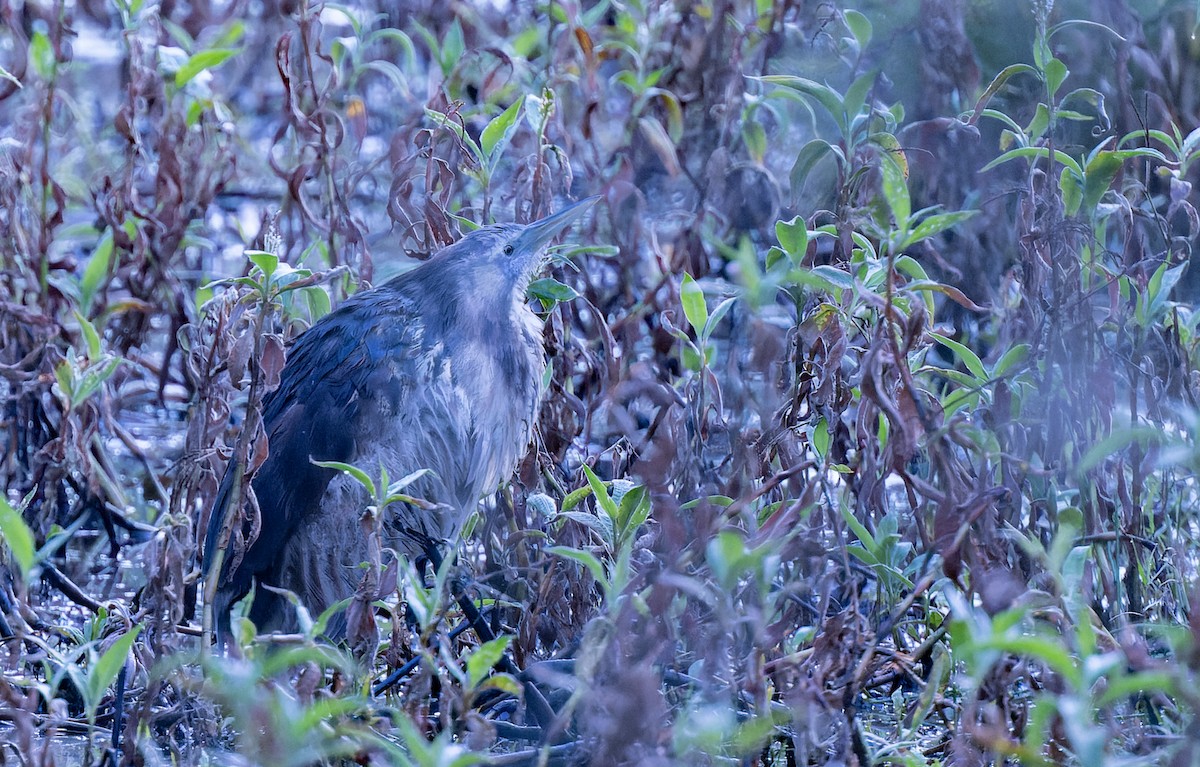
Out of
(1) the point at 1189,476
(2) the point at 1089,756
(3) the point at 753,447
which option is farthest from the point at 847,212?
(2) the point at 1089,756

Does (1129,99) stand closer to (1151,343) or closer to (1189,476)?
(1151,343)

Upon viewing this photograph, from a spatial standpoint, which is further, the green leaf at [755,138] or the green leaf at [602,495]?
the green leaf at [755,138]

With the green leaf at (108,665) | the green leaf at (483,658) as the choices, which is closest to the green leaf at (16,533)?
the green leaf at (108,665)

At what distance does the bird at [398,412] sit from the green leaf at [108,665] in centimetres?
92

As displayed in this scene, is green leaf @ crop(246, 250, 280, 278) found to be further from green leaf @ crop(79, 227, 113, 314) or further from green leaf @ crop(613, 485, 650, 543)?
green leaf @ crop(79, 227, 113, 314)

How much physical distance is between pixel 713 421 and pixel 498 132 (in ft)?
2.90

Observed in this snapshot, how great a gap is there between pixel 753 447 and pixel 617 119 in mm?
2668

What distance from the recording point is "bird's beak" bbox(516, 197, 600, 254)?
328cm

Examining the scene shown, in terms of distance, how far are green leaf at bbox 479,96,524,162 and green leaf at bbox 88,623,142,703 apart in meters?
1.34

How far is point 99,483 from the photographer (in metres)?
3.52

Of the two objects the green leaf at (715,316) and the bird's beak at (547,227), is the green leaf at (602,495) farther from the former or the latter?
the bird's beak at (547,227)

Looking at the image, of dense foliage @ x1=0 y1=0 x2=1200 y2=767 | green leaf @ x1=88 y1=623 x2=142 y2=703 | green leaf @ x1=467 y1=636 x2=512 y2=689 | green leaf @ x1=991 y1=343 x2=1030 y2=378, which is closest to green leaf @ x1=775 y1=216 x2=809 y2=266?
dense foliage @ x1=0 y1=0 x2=1200 y2=767

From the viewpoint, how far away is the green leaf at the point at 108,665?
2115 mm

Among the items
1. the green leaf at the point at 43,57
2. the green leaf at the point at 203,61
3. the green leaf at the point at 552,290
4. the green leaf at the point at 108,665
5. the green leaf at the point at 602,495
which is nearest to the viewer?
the green leaf at the point at 108,665
